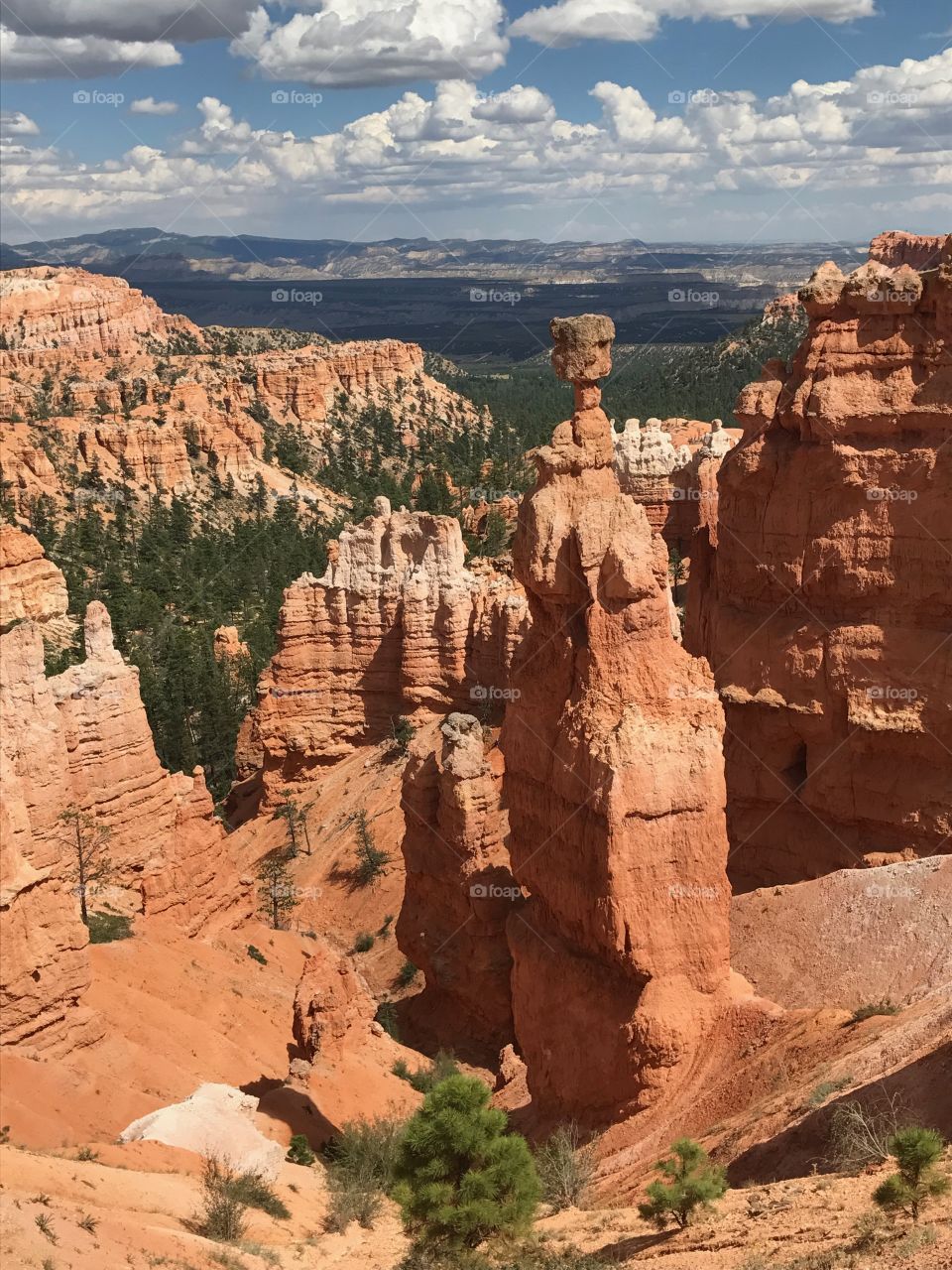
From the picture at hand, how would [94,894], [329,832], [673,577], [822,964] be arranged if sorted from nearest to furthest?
[822,964], [94,894], [329,832], [673,577]

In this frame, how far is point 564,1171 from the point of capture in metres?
14.9

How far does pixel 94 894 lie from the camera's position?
85.0 ft

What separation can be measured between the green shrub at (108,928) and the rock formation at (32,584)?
90.2 feet

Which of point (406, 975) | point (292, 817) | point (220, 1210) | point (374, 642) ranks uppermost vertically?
point (374, 642)

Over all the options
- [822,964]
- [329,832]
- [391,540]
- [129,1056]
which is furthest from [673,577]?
[129,1056]

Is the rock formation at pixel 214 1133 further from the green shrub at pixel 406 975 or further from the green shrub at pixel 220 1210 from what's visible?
the green shrub at pixel 406 975

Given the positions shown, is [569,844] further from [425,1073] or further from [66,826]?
[66,826]

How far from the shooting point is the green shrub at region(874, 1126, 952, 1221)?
431 inches

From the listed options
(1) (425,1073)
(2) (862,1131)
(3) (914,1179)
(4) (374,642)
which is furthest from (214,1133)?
(4) (374,642)

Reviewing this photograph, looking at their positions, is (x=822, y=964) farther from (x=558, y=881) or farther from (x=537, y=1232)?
(x=537, y=1232)

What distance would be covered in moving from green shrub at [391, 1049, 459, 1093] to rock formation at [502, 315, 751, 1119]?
3.36 meters

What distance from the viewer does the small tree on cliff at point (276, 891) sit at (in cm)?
3053

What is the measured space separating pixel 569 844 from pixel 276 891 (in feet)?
51.7

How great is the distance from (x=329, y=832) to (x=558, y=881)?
17281 millimetres
